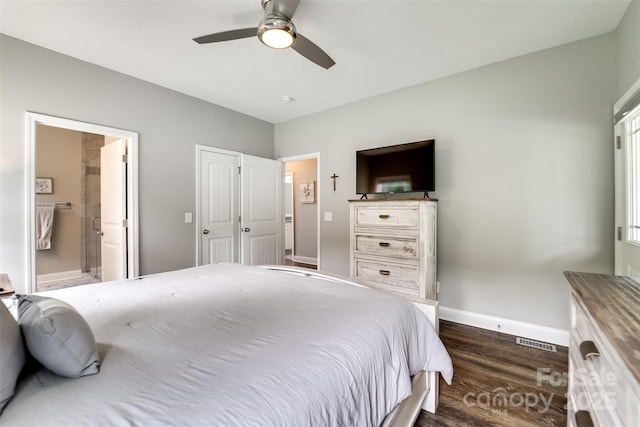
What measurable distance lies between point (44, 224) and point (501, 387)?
5986mm

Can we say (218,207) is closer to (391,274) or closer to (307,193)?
(391,274)

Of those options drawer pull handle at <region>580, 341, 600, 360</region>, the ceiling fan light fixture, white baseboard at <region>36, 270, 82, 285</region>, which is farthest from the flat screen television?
white baseboard at <region>36, 270, 82, 285</region>

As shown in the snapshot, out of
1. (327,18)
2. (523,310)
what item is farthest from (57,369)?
(523,310)

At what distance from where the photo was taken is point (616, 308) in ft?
2.86

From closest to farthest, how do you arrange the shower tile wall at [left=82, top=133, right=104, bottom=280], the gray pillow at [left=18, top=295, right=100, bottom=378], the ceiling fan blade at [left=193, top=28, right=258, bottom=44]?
the gray pillow at [left=18, top=295, right=100, bottom=378], the ceiling fan blade at [left=193, top=28, right=258, bottom=44], the shower tile wall at [left=82, top=133, right=104, bottom=280]

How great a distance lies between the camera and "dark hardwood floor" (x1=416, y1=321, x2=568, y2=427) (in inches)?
63.1

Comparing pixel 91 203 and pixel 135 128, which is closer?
pixel 135 128

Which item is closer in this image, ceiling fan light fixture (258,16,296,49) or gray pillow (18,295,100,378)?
gray pillow (18,295,100,378)

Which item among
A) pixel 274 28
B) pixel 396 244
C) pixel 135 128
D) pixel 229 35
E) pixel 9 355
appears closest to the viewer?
pixel 9 355

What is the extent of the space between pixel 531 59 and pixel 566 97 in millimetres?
489


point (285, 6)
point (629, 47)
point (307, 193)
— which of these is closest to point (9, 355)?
point (285, 6)

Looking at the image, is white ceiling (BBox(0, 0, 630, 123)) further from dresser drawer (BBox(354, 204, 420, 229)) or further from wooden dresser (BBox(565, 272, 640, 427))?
wooden dresser (BBox(565, 272, 640, 427))

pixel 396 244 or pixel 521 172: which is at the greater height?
pixel 521 172

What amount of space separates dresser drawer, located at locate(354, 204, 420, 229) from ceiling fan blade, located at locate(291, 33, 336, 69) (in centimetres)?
151
